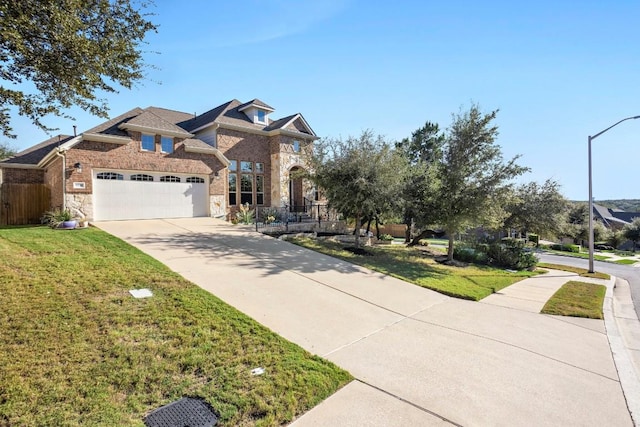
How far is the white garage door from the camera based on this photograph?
14898mm

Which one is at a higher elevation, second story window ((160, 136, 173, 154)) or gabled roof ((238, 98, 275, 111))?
gabled roof ((238, 98, 275, 111))

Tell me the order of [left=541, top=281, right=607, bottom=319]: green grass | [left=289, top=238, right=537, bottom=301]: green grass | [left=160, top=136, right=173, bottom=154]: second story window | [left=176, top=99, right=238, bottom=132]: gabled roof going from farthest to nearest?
[left=176, top=99, right=238, bottom=132]: gabled roof < [left=160, top=136, right=173, bottom=154]: second story window < [left=289, top=238, right=537, bottom=301]: green grass < [left=541, top=281, right=607, bottom=319]: green grass

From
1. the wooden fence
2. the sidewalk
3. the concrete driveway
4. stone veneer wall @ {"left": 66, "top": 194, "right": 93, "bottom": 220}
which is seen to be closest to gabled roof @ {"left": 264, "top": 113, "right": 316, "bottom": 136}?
stone veneer wall @ {"left": 66, "top": 194, "right": 93, "bottom": 220}

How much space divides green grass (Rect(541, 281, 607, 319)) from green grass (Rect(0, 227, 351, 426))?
7.31 metres

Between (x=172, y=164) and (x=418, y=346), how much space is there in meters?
15.8

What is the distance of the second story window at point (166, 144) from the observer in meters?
16.7

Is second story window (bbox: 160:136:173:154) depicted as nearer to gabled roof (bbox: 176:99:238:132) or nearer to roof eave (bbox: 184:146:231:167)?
roof eave (bbox: 184:146:231:167)

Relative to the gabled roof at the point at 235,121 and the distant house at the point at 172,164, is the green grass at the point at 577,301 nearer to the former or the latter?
the distant house at the point at 172,164

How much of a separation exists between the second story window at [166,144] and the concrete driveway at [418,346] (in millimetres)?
8206

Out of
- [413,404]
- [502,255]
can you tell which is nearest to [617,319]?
[413,404]

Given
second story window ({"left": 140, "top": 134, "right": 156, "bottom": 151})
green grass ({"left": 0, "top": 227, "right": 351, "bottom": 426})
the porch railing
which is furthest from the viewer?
the porch railing

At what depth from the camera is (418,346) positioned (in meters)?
5.25

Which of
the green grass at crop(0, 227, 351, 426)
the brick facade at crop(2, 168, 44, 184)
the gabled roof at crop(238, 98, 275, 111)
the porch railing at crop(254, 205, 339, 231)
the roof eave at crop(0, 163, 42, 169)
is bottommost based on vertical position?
the green grass at crop(0, 227, 351, 426)

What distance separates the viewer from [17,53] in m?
5.92
